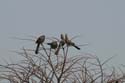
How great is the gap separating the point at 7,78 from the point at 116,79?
1.52 metres

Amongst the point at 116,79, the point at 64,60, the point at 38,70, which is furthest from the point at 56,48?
the point at 116,79

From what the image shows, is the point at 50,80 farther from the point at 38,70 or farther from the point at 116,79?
the point at 116,79

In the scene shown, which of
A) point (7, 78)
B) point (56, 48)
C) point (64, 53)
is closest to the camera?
point (56, 48)

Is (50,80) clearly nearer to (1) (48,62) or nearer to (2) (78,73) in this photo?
(1) (48,62)

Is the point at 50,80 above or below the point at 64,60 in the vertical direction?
below

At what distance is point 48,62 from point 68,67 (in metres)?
0.37

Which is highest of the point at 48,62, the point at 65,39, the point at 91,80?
the point at 65,39

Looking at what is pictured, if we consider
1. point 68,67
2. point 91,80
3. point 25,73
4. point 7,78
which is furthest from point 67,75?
point 7,78

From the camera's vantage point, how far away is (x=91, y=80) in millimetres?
3436

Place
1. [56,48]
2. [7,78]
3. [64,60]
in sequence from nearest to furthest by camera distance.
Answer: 1. [56,48]
2. [64,60]
3. [7,78]

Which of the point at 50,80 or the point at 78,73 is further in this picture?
the point at 78,73

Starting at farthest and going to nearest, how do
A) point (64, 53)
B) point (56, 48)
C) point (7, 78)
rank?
point (7, 78), point (64, 53), point (56, 48)

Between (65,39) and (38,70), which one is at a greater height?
(65,39)

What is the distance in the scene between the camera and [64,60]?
10.5ft
